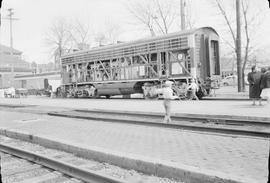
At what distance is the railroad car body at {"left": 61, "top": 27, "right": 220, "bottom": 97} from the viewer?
1858 centimetres

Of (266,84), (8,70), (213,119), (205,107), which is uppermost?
(8,70)

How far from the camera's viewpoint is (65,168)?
18.9ft

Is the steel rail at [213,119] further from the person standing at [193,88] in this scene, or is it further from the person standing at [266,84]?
the person standing at [193,88]

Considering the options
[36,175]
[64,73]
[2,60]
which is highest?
[2,60]

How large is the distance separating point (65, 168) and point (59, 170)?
7.6 inches

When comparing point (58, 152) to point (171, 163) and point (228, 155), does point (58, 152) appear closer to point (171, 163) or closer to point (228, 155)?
point (171, 163)

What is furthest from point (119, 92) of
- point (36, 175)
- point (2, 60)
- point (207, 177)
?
point (2, 60)

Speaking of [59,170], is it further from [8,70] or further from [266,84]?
[8,70]

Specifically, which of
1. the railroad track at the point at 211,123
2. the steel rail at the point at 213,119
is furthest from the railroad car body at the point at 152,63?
the railroad track at the point at 211,123

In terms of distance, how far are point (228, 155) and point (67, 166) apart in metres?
2.89

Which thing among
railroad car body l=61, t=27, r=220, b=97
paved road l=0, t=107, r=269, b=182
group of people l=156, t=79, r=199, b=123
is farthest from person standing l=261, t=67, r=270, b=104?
paved road l=0, t=107, r=269, b=182

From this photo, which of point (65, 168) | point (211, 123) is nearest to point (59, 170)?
point (65, 168)

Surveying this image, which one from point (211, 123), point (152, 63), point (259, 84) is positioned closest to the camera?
point (211, 123)

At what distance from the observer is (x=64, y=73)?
28.5 metres
